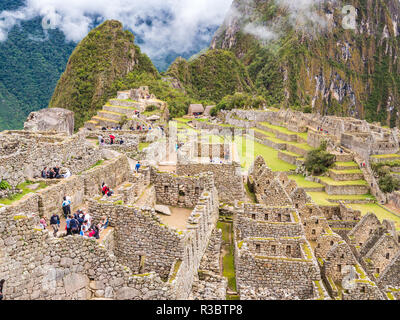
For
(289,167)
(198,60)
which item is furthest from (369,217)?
(198,60)

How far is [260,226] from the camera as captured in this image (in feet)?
43.7

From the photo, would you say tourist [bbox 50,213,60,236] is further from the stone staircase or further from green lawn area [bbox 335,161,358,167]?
green lawn area [bbox 335,161,358,167]

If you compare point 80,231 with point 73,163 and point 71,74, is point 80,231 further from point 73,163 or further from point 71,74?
point 71,74

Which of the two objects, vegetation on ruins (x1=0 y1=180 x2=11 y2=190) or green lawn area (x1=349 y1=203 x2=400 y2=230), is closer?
vegetation on ruins (x1=0 y1=180 x2=11 y2=190)

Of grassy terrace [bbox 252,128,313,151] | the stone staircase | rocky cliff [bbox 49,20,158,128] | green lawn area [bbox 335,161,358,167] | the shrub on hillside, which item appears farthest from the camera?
rocky cliff [bbox 49,20,158,128]

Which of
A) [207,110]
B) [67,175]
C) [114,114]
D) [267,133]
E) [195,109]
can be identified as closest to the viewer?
[67,175]

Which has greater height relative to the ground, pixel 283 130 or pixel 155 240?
pixel 155 240

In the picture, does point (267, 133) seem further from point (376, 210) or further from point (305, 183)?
point (376, 210)

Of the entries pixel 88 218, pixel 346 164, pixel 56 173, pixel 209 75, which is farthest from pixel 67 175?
pixel 209 75

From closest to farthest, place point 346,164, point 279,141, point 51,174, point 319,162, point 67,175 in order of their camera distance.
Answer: point 51,174
point 67,175
point 319,162
point 346,164
point 279,141

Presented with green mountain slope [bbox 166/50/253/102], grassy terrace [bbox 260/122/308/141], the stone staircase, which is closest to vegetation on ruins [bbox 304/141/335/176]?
grassy terrace [bbox 260/122/308/141]

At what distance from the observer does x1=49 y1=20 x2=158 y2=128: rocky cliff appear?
101312mm

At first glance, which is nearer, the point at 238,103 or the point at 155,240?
the point at 155,240

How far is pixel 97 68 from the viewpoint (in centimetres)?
11331
